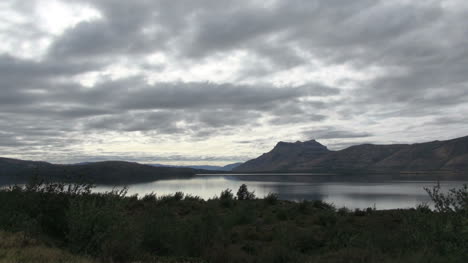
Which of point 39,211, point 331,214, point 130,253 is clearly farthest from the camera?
point 331,214

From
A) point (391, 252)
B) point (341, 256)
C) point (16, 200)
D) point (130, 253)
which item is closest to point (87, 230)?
point (130, 253)

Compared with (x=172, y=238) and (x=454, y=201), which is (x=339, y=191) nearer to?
(x=454, y=201)

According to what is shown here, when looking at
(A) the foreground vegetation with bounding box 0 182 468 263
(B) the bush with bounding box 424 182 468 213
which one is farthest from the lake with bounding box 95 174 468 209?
(A) the foreground vegetation with bounding box 0 182 468 263

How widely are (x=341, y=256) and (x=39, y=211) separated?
29.8 ft

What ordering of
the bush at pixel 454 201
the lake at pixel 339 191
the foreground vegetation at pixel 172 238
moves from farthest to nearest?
the lake at pixel 339 191, the bush at pixel 454 201, the foreground vegetation at pixel 172 238

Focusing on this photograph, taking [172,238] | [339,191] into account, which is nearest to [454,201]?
[172,238]

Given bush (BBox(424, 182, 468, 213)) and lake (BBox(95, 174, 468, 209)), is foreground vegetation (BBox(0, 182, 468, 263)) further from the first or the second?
lake (BBox(95, 174, 468, 209))

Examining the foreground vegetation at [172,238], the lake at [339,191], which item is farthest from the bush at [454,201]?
the lake at [339,191]

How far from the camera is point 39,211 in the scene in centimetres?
1073

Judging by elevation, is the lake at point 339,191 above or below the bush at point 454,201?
below

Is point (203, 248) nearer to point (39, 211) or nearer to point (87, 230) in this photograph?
point (87, 230)

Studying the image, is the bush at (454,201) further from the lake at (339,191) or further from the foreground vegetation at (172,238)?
the lake at (339,191)

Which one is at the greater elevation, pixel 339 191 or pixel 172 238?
pixel 172 238

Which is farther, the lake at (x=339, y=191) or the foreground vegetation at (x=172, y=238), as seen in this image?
the lake at (x=339, y=191)
